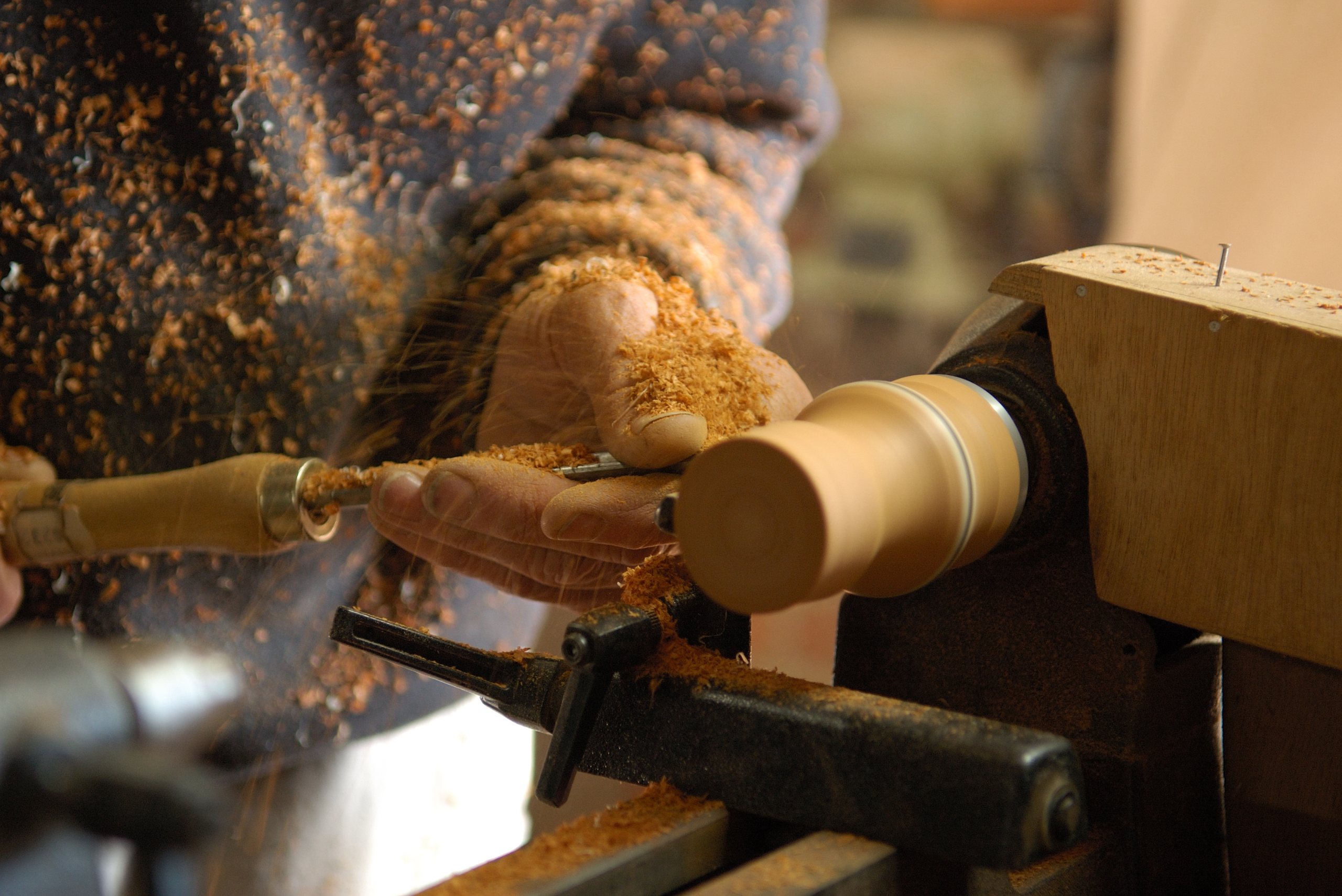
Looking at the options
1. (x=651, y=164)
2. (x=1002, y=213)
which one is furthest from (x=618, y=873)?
(x=1002, y=213)

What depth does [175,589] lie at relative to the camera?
967 millimetres

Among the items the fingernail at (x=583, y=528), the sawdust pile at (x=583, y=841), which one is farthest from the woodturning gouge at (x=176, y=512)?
the sawdust pile at (x=583, y=841)

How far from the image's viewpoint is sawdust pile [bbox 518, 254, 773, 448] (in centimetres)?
69

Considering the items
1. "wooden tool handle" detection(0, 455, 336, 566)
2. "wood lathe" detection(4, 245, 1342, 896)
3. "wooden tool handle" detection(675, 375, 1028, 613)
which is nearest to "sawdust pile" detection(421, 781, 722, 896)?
"wood lathe" detection(4, 245, 1342, 896)

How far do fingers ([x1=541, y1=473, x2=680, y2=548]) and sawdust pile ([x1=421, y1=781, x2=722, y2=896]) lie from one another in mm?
243

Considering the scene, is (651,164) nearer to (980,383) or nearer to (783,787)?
(980,383)

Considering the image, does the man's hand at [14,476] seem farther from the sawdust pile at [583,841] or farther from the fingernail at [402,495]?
the sawdust pile at [583,841]

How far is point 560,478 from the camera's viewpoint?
750 millimetres

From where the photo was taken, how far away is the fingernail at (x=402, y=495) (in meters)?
0.78

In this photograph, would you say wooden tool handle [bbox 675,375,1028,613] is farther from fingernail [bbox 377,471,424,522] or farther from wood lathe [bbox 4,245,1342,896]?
fingernail [bbox 377,471,424,522]

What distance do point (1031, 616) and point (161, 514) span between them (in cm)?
71

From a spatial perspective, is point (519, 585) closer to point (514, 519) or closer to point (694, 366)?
point (514, 519)

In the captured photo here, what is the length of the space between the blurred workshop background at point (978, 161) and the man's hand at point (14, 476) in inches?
56.2

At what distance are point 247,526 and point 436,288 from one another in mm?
375
